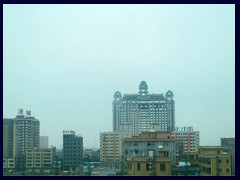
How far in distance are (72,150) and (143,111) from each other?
91.0 inches

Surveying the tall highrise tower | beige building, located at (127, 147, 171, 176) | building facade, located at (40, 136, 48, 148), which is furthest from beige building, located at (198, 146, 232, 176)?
building facade, located at (40, 136, 48, 148)

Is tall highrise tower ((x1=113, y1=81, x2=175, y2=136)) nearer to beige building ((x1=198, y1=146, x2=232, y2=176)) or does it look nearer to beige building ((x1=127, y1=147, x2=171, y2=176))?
beige building ((x1=198, y1=146, x2=232, y2=176))

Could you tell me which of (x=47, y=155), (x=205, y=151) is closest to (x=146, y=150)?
(x=205, y=151)

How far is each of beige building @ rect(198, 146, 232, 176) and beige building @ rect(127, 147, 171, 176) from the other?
443 mm

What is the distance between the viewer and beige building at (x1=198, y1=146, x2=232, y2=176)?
441cm

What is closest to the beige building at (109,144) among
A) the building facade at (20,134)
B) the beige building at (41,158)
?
the beige building at (41,158)

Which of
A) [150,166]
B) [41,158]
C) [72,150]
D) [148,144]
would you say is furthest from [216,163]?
[41,158]

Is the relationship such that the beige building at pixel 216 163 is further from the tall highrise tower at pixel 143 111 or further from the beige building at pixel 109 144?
the tall highrise tower at pixel 143 111

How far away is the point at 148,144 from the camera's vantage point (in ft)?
17.6

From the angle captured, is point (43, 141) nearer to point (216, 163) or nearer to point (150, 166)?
point (150, 166)
